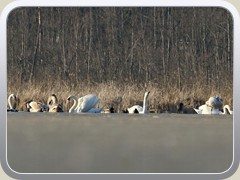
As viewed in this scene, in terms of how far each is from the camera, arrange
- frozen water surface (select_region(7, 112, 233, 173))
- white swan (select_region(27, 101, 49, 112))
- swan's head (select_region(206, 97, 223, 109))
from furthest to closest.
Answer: swan's head (select_region(206, 97, 223, 109)) < white swan (select_region(27, 101, 49, 112)) < frozen water surface (select_region(7, 112, 233, 173))

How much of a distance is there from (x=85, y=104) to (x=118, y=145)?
68.1 inches

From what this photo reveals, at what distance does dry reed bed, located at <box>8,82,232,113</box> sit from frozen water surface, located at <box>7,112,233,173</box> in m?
0.60

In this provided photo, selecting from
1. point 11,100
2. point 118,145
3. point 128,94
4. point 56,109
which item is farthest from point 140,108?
point 118,145

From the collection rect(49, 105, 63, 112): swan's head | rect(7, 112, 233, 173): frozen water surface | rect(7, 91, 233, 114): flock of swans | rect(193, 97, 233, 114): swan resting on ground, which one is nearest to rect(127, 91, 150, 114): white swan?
rect(7, 91, 233, 114): flock of swans

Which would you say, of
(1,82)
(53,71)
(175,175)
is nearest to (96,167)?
(175,175)

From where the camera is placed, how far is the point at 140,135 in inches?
189

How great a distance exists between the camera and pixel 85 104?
20.5 feet

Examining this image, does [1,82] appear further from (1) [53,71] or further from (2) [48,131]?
(1) [53,71]

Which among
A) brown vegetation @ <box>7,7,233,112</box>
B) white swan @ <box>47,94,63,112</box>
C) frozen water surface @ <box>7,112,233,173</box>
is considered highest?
brown vegetation @ <box>7,7,233,112</box>

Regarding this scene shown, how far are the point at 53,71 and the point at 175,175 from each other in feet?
7.07

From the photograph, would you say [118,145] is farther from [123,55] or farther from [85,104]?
[85,104]

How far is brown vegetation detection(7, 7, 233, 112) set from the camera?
5.87 metres

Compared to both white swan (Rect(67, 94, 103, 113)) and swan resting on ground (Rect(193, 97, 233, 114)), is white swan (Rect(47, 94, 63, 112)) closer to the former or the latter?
white swan (Rect(67, 94, 103, 113))

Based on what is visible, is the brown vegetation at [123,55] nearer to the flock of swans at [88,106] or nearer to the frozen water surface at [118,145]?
the flock of swans at [88,106]
